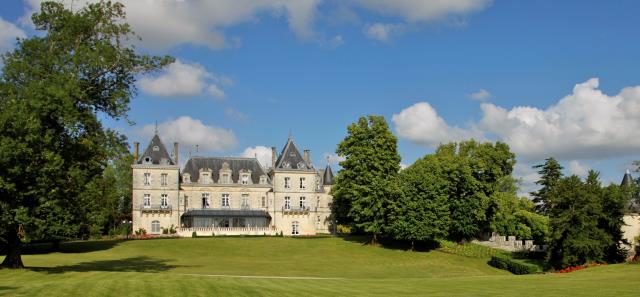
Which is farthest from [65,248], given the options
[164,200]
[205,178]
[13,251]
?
[13,251]

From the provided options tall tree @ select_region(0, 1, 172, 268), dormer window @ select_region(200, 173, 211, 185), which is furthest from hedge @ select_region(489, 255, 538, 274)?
dormer window @ select_region(200, 173, 211, 185)

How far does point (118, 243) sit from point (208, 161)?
19065 mm

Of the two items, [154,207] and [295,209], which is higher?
A: [154,207]

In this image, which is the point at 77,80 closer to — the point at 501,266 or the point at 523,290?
the point at 523,290

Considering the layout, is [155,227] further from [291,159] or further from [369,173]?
[369,173]

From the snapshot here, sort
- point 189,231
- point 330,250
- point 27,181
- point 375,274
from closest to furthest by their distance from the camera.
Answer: point 27,181 < point 375,274 < point 330,250 < point 189,231

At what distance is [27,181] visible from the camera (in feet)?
84.3

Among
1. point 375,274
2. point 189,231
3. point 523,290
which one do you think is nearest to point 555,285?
point 523,290

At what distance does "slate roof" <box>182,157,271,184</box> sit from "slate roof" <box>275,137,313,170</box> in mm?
2764

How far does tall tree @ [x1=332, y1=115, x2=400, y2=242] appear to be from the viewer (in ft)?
176

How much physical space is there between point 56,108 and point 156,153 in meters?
41.3

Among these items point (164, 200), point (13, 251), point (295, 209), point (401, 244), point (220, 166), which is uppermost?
point (220, 166)

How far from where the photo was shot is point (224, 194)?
69.3 meters

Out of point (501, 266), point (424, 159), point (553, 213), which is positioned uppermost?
point (424, 159)
